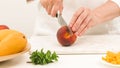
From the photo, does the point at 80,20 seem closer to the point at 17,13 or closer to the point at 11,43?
the point at 11,43

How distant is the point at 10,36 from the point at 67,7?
1.91 feet

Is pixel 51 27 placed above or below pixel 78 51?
above

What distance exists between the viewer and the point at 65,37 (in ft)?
3.39

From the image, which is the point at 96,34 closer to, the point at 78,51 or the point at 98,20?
the point at 98,20

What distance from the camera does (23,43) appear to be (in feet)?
2.64

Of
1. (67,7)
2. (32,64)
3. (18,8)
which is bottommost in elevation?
(32,64)

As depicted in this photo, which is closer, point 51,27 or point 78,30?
point 78,30

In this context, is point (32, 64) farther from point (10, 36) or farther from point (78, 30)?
point (78, 30)

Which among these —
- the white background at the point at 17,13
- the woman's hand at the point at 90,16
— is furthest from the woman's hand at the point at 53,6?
the white background at the point at 17,13

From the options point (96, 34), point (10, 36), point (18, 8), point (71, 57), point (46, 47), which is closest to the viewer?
point (10, 36)

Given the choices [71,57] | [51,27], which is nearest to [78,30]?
[71,57]

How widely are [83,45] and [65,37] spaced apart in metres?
0.07

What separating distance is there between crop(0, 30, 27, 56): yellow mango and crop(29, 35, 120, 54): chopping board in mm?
179

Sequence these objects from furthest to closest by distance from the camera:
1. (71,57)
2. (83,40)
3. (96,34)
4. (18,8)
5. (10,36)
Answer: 1. (18,8)
2. (96,34)
3. (83,40)
4. (71,57)
5. (10,36)
